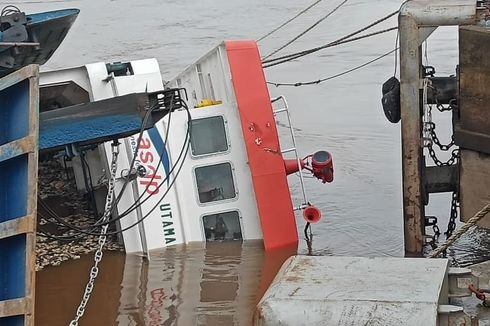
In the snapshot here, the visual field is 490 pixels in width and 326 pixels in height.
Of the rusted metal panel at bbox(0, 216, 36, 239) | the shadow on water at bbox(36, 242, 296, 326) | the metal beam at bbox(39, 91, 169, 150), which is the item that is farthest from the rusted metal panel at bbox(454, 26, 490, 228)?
the rusted metal panel at bbox(0, 216, 36, 239)

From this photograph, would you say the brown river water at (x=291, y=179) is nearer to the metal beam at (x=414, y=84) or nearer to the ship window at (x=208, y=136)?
the metal beam at (x=414, y=84)

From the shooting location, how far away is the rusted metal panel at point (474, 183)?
8.24 m

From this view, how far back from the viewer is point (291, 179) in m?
12.0

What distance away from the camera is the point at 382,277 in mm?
3621

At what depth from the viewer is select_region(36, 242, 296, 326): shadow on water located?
8016mm

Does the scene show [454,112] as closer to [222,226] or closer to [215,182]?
[215,182]

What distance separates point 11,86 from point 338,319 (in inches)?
106

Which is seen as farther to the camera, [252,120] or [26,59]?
[252,120]

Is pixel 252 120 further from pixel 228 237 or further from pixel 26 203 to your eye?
pixel 26 203

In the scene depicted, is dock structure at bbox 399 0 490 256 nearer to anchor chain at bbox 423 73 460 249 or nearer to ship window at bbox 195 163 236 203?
anchor chain at bbox 423 73 460 249

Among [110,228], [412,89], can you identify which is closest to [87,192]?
[110,228]

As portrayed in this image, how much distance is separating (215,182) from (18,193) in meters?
4.10

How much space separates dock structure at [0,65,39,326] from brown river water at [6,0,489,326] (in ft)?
9.13

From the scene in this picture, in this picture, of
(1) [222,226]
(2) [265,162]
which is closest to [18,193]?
(2) [265,162]
